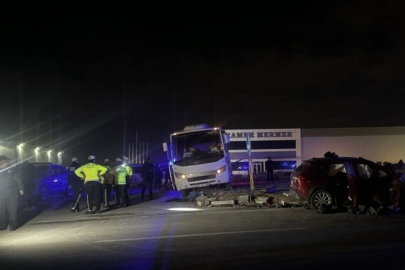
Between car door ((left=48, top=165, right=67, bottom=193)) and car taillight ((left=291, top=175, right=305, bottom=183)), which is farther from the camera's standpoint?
car door ((left=48, top=165, right=67, bottom=193))

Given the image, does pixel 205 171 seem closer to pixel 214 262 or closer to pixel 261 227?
pixel 261 227

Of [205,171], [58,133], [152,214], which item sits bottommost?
[152,214]

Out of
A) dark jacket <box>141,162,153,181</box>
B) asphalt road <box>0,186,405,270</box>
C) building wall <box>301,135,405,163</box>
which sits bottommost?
asphalt road <box>0,186,405,270</box>

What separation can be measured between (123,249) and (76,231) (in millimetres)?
2898

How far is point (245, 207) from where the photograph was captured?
14266mm

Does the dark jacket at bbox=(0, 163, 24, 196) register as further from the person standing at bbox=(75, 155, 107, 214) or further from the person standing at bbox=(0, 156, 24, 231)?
the person standing at bbox=(75, 155, 107, 214)

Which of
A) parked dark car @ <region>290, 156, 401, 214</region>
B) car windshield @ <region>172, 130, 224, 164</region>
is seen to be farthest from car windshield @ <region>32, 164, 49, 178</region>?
parked dark car @ <region>290, 156, 401, 214</region>

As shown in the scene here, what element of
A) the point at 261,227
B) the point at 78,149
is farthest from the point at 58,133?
the point at 261,227

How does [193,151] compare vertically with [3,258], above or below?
above

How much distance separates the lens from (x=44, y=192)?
1838cm

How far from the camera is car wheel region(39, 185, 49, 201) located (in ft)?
59.5

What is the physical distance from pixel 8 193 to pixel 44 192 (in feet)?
25.1

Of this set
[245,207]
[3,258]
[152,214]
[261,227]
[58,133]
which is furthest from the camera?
[58,133]

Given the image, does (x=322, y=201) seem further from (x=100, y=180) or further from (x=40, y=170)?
(x=40, y=170)
